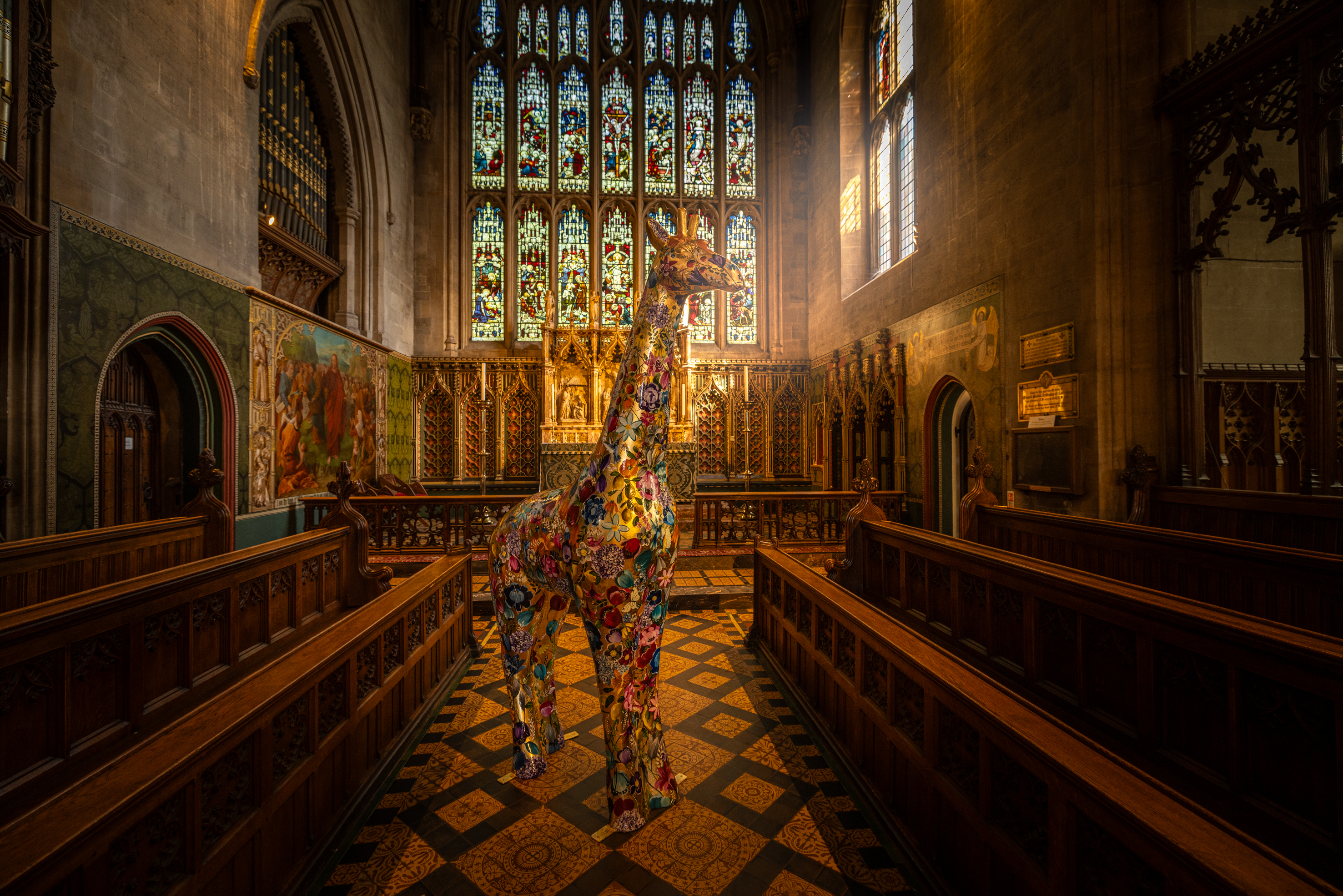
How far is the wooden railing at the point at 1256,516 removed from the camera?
3.29m

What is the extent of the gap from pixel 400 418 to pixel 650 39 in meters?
10.4

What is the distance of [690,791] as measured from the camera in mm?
2238

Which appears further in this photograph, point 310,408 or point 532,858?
point 310,408

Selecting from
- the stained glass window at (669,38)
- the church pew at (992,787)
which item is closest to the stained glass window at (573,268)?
the stained glass window at (669,38)

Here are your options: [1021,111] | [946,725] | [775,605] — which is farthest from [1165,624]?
[1021,111]

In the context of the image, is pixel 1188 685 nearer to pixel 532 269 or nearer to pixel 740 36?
pixel 532 269

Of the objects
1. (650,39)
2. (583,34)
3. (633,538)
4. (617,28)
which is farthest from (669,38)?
(633,538)

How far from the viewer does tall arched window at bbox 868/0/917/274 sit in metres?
8.52

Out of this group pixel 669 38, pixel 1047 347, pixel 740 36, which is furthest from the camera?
pixel 740 36

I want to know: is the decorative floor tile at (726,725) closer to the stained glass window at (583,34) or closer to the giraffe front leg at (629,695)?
the giraffe front leg at (629,695)

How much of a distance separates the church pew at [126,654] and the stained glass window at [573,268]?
388 inches

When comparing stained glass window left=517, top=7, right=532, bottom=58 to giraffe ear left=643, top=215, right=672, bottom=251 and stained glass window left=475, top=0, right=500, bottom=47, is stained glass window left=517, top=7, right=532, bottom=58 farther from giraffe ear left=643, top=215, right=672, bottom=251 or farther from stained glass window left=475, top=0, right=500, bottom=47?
giraffe ear left=643, top=215, right=672, bottom=251

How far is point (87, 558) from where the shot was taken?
9.45 ft

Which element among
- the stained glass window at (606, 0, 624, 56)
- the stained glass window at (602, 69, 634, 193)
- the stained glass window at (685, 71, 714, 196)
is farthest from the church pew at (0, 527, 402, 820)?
the stained glass window at (606, 0, 624, 56)
